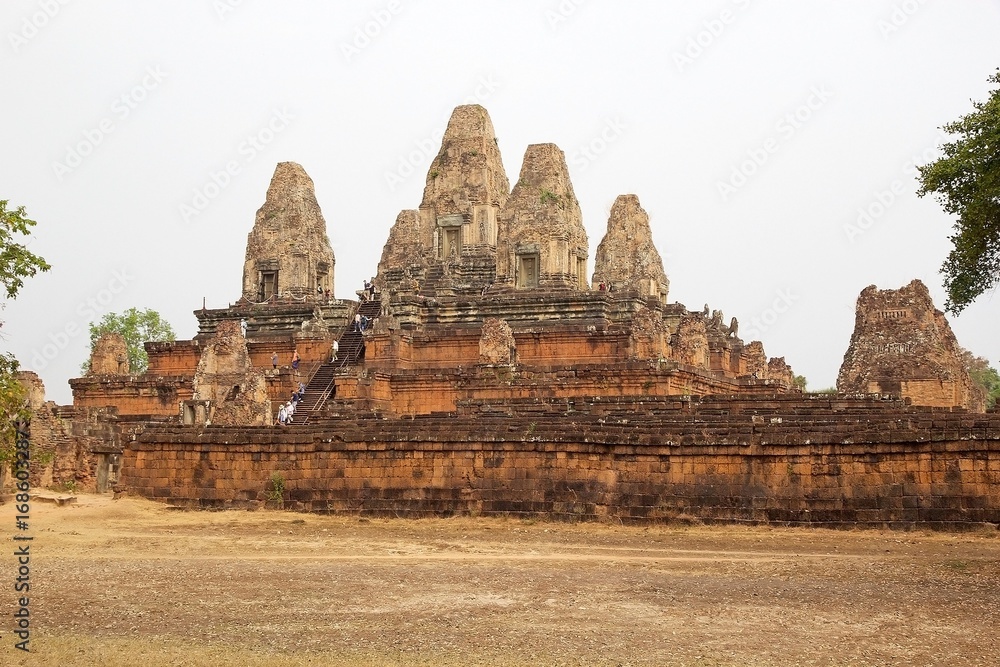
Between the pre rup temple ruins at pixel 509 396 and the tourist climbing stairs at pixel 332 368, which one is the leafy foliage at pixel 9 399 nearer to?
the pre rup temple ruins at pixel 509 396

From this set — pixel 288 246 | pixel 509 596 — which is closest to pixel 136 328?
pixel 288 246

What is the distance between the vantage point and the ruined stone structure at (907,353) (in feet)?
85.4

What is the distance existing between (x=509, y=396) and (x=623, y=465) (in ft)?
34.4

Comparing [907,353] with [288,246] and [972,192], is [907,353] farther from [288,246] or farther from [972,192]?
[288,246]

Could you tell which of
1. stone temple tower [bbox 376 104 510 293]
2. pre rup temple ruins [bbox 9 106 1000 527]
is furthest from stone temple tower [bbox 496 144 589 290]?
stone temple tower [bbox 376 104 510 293]

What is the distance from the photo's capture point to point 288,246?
41594 millimetres

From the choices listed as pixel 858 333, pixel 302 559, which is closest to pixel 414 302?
pixel 858 333

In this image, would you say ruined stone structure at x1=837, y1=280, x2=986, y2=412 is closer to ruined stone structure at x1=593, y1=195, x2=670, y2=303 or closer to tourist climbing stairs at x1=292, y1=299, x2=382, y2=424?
tourist climbing stairs at x1=292, y1=299, x2=382, y2=424

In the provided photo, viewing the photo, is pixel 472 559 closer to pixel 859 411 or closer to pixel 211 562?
pixel 211 562

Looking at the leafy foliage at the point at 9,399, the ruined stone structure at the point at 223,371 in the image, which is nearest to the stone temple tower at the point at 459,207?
the ruined stone structure at the point at 223,371

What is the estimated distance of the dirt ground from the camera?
9.34m

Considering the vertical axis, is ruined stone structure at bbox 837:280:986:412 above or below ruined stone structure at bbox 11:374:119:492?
above

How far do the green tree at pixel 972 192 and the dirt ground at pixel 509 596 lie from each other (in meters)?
3.93

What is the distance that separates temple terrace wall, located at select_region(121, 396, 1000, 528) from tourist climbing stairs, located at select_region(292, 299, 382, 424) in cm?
782
